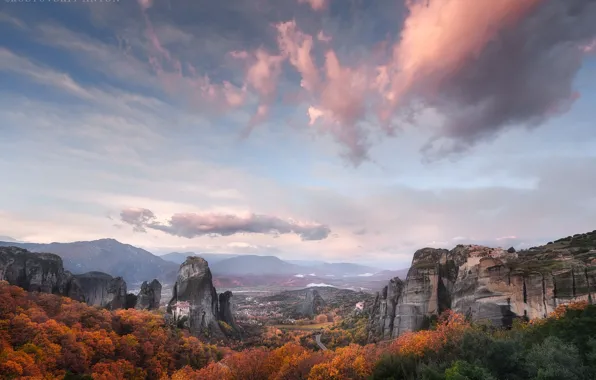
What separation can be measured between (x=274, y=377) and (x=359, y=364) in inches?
586

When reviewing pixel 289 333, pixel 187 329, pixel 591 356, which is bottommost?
pixel 289 333

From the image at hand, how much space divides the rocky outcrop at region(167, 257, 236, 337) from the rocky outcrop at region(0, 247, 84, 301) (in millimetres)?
31475

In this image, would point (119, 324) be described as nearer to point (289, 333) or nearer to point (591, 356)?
point (289, 333)

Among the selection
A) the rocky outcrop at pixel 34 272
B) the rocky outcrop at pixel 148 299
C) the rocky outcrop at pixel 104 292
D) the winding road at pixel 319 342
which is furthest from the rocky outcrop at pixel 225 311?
the rocky outcrop at pixel 34 272

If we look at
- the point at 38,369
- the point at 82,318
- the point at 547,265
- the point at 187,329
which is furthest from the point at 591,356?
the point at 187,329

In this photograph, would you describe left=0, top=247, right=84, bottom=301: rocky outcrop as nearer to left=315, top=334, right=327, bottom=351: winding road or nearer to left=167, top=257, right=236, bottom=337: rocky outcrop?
left=167, top=257, right=236, bottom=337: rocky outcrop

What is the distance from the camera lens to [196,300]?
411ft

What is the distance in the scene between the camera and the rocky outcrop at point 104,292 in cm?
12738

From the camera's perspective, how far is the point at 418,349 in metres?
53.8

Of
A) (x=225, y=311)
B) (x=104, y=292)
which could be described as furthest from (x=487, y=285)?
(x=104, y=292)

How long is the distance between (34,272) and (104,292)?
90.3 ft

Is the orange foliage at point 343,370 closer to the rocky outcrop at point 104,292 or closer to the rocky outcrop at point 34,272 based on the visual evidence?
the rocky outcrop at point 34,272

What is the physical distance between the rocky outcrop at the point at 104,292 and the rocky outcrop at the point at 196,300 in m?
21.0

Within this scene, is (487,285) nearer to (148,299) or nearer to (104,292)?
(148,299)
